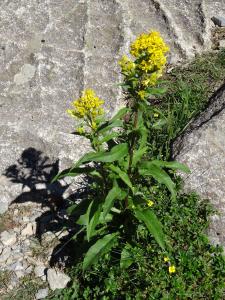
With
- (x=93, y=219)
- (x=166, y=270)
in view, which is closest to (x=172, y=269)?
(x=166, y=270)

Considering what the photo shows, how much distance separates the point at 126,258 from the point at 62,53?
12.1 feet

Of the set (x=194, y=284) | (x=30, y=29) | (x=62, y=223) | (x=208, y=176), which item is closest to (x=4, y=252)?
(x=62, y=223)

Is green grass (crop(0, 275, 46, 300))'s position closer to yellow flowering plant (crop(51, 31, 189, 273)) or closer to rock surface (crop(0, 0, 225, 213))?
yellow flowering plant (crop(51, 31, 189, 273))

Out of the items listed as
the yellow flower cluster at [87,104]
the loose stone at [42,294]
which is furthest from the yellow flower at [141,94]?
the loose stone at [42,294]

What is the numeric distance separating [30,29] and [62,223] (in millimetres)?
3467

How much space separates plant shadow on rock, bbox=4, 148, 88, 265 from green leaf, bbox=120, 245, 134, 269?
34.2 inches

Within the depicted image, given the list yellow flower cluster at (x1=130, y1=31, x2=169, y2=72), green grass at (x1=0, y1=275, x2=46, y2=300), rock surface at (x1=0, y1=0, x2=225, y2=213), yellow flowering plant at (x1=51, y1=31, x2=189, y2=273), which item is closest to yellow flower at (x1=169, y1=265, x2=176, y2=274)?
yellow flowering plant at (x1=51, y1=31, x2=189, y2=273)

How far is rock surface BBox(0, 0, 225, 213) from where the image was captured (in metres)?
5.66

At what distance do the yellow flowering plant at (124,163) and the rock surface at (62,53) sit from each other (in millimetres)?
1399

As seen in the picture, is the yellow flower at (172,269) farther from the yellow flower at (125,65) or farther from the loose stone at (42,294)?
the yellow flower at (125,65)

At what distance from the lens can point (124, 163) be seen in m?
3.94

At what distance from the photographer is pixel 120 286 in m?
4.08

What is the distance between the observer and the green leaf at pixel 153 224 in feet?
12.3

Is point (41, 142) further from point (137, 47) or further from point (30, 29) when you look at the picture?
point (137, 47)
